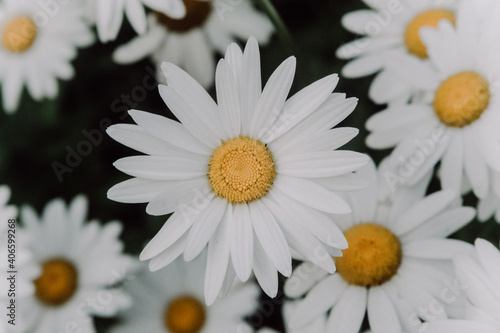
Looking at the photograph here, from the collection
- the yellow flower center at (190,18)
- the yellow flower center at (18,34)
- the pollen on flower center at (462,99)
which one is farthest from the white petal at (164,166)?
the yellow flower center at (18,34)

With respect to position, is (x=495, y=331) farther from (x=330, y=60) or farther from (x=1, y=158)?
(x=1, y=158)

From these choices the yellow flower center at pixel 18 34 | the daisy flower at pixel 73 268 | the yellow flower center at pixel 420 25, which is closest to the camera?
the yellow flower center at pixel 420 25

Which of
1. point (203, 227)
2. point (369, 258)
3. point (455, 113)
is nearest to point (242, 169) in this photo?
point (203, 227)

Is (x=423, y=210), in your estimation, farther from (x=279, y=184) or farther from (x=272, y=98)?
(x=272, y=98)

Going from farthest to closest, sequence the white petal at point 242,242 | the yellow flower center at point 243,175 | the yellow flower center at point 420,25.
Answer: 1. the yellow flower center at point 420,25
2. the yellow flower center at point 243,175
3. the white petal at point 242,242

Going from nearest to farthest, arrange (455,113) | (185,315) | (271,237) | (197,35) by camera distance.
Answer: (271,237)
(455,113)
(185,315)
(197,35)
